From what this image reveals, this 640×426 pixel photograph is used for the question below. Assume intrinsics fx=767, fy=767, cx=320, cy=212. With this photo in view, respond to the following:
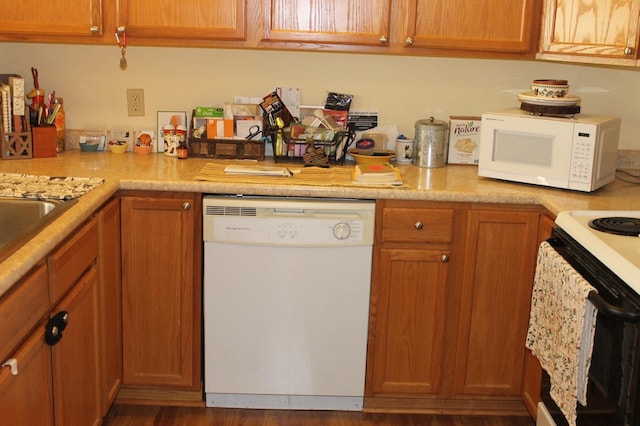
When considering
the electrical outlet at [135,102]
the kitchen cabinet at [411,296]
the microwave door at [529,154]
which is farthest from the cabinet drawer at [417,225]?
the electrical outlet at [135,102]

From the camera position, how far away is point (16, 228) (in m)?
2.32

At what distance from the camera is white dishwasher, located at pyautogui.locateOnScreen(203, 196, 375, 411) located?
105 inches

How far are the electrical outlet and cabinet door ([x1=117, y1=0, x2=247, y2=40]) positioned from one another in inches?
14.9

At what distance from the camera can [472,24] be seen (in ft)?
9.43

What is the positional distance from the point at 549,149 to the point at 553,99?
177mm

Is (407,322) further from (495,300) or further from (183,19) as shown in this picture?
(183,19)

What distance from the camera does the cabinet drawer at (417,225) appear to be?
2691mm

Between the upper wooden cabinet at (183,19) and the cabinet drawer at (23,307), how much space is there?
1.24 m

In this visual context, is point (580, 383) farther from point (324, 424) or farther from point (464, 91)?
point (464, 91)

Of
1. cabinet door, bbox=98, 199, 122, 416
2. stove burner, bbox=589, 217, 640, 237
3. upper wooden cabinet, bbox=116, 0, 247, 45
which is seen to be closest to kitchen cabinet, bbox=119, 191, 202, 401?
cabinet door, bbox=98, 199, 122, 416

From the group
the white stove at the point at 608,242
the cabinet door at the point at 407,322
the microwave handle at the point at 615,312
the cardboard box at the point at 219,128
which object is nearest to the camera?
the microwave handle at the point at 615,312

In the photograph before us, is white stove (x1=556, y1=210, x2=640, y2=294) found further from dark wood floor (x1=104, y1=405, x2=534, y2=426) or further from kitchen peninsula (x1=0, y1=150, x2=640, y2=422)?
dark wood floor (x1=104, y1=405, x2=534, y2=426)

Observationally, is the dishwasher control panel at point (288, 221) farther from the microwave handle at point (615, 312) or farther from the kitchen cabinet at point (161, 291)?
the microwave handle at point (615, 312)

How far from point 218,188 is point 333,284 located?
1.74 ft
